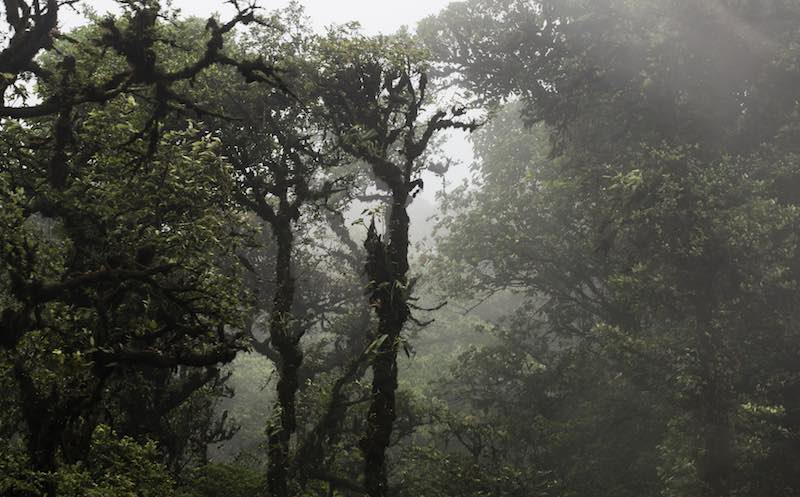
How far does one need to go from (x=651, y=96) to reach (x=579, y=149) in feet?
15.0

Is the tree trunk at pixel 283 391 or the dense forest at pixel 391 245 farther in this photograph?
the tree trunk at pixel 283 391

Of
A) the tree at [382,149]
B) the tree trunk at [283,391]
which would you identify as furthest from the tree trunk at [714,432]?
the tree trunk at [283,391]

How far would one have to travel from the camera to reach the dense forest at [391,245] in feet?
36.0

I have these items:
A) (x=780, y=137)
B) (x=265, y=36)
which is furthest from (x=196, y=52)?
(x=780, y=137)

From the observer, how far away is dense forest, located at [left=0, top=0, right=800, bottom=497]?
11.0 metres

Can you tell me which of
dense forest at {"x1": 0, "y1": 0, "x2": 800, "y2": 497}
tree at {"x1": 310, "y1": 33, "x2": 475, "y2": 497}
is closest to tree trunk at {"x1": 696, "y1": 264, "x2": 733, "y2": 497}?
dense forest at {"x1": 0, "y1": 0, "x2": 800, "y2": 497}

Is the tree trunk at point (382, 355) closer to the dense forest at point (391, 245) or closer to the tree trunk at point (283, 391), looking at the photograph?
the dense forest at point (391, 245)

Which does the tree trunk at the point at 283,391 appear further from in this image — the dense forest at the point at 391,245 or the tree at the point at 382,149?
the tree at the point at 382,149

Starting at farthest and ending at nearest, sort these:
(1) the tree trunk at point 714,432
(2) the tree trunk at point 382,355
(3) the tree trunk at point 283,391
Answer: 1. (1) the tree trunk at point 714,432
2. (3) the tree trunk at point 283,391
3. (2) the tree trunk at point 382,355

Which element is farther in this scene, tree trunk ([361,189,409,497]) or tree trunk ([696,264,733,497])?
tree trunk ([696,264,733,497])

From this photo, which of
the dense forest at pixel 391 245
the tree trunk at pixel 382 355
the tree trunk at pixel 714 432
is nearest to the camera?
the dense forest at pixel 391 245

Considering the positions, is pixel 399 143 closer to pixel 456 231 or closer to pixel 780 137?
pixel 456 231

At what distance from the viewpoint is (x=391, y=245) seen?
14641 millimetres

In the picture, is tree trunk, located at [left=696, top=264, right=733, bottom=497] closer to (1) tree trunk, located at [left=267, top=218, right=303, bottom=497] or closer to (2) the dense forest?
(2) the dense forest
